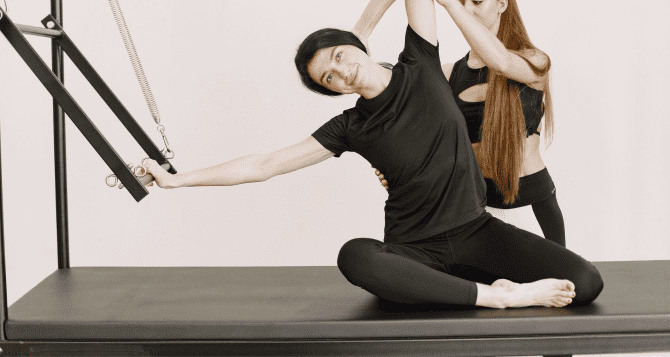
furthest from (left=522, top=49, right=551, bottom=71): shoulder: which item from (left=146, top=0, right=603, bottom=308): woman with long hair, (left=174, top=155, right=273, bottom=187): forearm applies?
(left=174, top=155, right=273, bottom=187): forearm

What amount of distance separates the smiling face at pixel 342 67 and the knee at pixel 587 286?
87 cm

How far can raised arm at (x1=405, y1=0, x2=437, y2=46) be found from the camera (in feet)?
6.84

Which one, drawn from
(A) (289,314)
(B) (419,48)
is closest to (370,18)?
(B) (419,48)

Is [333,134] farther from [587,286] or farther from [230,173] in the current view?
[587,286]

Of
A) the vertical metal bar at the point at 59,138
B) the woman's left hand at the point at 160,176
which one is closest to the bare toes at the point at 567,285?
the woman's left hand at the point at 160,176

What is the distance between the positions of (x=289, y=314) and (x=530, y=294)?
716mm

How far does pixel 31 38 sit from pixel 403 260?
238 centimetres

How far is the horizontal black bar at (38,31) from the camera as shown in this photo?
209 cm

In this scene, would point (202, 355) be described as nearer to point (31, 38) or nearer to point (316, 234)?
point (316, 234)

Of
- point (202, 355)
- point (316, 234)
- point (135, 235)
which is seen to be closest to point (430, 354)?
point (202, 355)

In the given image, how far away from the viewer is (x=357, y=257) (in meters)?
2.01

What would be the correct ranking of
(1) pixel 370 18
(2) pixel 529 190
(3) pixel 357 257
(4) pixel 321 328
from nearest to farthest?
(4) pixel 321 328, (3) pixel 357 257, (1) pixel 370 18, (2) pixel 529 190

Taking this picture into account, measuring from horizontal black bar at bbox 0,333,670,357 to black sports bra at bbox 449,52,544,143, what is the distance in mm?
848

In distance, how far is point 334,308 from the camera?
204cm
